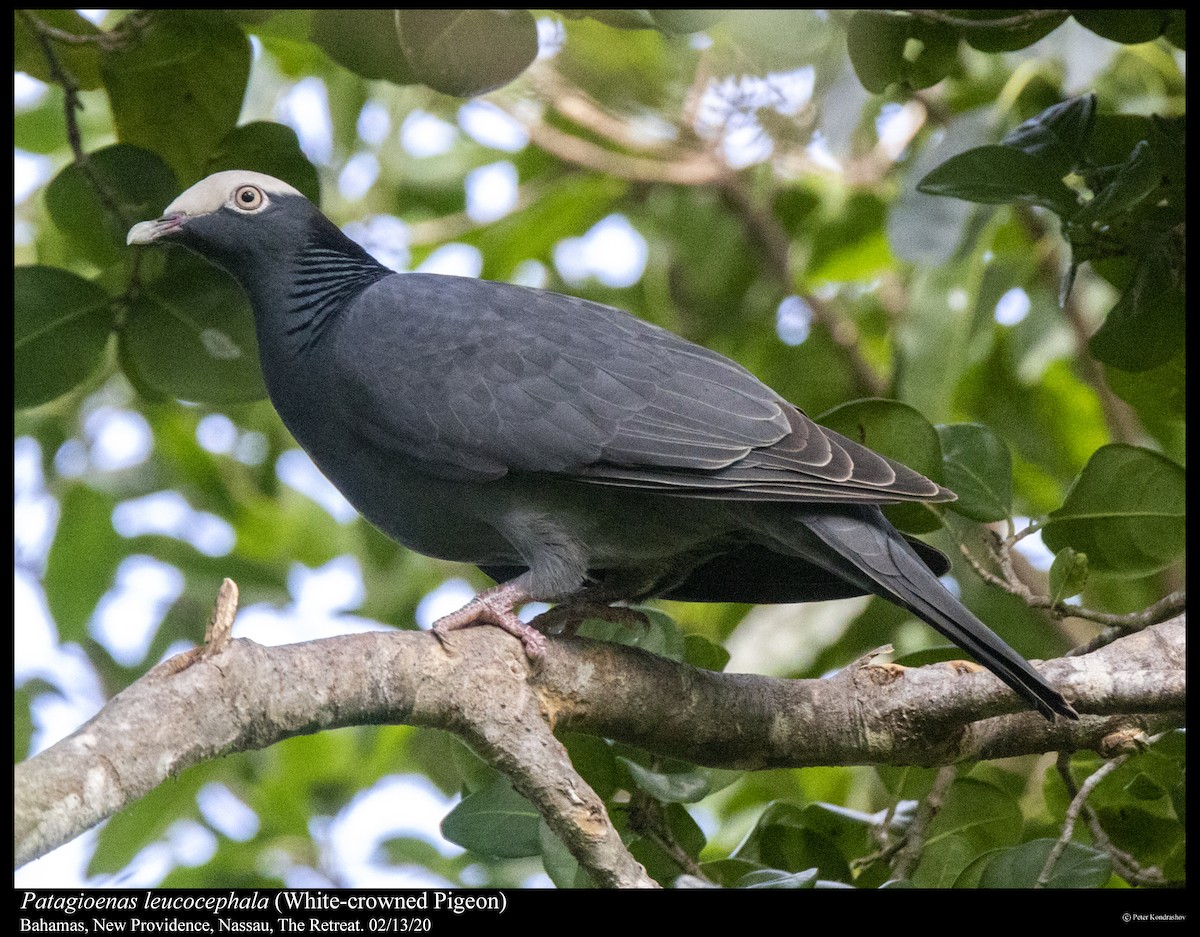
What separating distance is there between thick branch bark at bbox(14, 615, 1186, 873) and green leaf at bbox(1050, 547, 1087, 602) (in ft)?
0.64

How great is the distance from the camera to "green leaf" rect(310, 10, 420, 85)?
3479 millimetres

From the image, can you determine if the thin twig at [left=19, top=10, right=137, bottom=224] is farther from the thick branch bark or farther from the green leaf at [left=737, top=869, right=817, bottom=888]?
the green leaf at [left=737, top=869, right=817, bottom=888]

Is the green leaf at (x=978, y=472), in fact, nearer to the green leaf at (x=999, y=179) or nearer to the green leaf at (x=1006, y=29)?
the green leaf at (x=999, y=179)

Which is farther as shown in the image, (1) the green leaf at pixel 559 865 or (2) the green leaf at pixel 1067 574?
(2) the green leaf at pixel 1067 574

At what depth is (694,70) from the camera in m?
5.53

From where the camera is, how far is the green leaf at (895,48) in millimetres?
3389

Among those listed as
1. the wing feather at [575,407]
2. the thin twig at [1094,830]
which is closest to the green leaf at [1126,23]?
the wing feather at [575,407]

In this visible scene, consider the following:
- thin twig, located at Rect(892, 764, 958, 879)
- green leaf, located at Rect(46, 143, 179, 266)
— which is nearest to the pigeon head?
green leaf, located at Rect(46, 143, 179, 266)

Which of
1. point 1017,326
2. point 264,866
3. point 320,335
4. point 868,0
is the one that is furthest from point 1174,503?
point 264,866

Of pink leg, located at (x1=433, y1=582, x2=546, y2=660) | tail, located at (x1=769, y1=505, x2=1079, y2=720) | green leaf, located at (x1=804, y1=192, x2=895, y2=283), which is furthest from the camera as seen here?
green leaf, located at (x1=804, y1=192, x2=895, y2=283)

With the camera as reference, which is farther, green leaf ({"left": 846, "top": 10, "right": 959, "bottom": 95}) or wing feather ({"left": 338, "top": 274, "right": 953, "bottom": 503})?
green leaf ({"left": 846, "top": 10, "right": 959, "bottom": 95})

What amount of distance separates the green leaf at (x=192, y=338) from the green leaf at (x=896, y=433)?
173 cm

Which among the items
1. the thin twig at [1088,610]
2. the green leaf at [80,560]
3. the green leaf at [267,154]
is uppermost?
the green leaf at [267,154]
